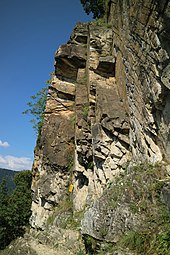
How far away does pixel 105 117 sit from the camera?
488 inches

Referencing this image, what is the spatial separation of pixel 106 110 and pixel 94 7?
16.5 meters

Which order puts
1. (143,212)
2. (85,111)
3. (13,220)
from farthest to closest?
(13,220), (85,111), (143,212)

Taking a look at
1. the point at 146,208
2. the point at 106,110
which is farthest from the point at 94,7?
the point at 146,208

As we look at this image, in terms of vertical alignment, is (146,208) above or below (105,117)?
below

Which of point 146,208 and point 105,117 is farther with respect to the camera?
point 105,117

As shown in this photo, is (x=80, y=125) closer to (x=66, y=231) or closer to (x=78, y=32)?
(x=66, y=231)

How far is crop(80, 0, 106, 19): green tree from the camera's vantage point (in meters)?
23.5

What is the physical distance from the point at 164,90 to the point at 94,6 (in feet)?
64.7

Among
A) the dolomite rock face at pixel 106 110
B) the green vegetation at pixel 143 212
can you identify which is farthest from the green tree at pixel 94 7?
the green vegetation at pixel 143 212

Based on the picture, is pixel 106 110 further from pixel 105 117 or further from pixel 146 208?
pixel 146 208

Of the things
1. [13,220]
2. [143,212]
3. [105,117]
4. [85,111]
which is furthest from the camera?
[13,220]

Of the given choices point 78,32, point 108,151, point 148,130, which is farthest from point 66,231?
point 78,32

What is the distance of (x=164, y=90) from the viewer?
8.12m

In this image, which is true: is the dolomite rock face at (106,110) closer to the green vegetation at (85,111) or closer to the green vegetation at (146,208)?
the green vegetation at (85,111)
